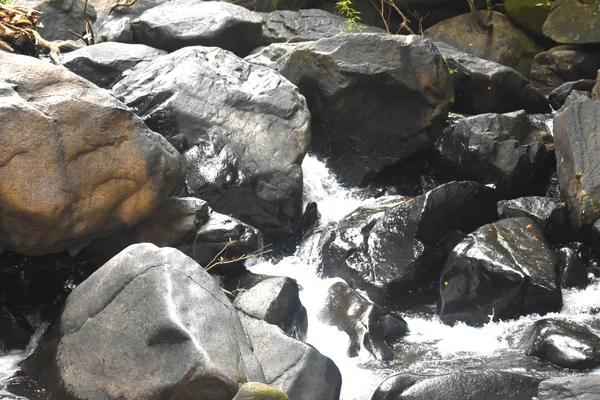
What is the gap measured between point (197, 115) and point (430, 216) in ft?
9.70

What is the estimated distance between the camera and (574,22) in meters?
13.3

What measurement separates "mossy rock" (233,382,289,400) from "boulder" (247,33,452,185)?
5544 mm

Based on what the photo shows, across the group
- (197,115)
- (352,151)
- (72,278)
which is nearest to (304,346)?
(72,278)

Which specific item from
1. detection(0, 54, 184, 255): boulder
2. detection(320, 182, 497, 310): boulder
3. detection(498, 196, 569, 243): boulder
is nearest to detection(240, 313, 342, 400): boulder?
detection(0, 54, 184, 255): boulder

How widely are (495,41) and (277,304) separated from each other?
995 cm

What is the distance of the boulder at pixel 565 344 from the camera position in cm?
604

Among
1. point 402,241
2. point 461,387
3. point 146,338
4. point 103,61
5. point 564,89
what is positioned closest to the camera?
point 146,338

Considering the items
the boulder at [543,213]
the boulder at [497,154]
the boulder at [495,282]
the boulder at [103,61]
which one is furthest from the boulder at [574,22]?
the boulder at [103,61]

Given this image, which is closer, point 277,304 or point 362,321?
point 277,304

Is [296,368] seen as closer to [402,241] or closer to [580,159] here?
[402,241]

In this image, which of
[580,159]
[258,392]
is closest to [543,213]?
[580,159]

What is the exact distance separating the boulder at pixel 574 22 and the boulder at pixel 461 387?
31.0 ft

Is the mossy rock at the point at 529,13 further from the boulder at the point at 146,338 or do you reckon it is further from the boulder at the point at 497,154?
the boulder at the point at 146,338

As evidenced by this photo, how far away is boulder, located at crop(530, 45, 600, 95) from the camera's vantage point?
43.5ft
